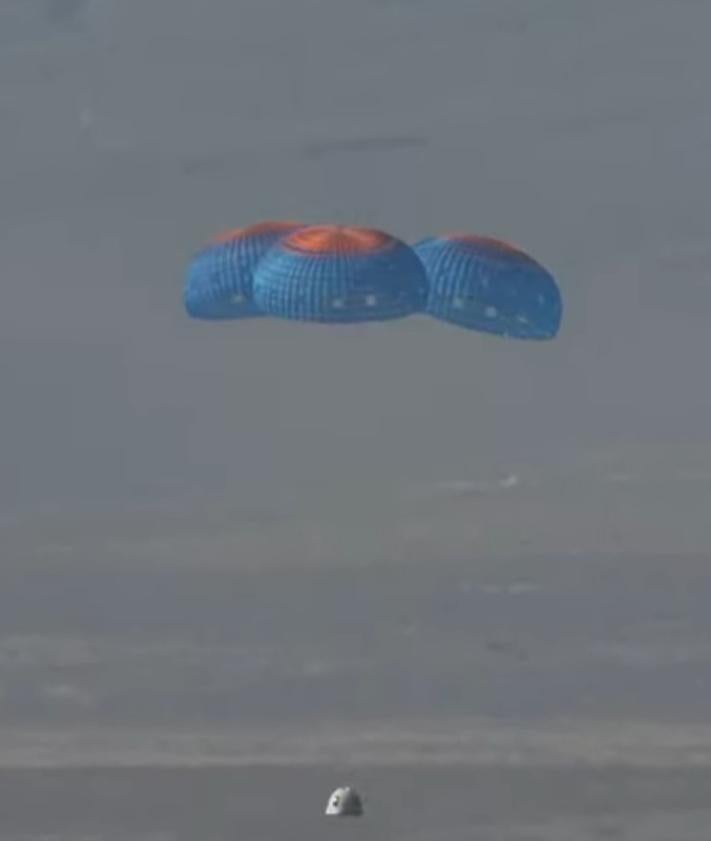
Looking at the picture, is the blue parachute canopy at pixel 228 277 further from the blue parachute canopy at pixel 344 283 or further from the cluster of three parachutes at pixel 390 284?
the blue parachute canopy at pixel 344 283

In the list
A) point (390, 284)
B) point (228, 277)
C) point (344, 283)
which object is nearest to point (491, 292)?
point (390, 284)

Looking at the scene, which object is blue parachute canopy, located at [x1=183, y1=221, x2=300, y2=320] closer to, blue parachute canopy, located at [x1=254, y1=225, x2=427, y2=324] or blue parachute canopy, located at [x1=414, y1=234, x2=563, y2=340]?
blue parachute canopy, located at [x1=254, y1=225, x2=427, y2=324]

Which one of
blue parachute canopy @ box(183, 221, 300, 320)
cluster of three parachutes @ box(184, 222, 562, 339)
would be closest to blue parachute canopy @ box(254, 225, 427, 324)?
cluster of three parachutes @ box(184, 222, 562, 339)

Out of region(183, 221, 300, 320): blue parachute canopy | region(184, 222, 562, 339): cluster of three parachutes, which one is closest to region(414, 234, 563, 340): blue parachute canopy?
region(184, 222, 562, 339): cluster of three parachutes

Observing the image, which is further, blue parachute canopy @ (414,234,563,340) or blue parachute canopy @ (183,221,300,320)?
blue parachute canopy @ (183,221,300,320)

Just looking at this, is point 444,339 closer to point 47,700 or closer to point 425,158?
point 425,158

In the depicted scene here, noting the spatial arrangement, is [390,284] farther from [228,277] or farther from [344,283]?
[228,277]

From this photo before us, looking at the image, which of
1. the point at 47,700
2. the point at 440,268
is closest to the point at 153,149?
the point at 47,700
